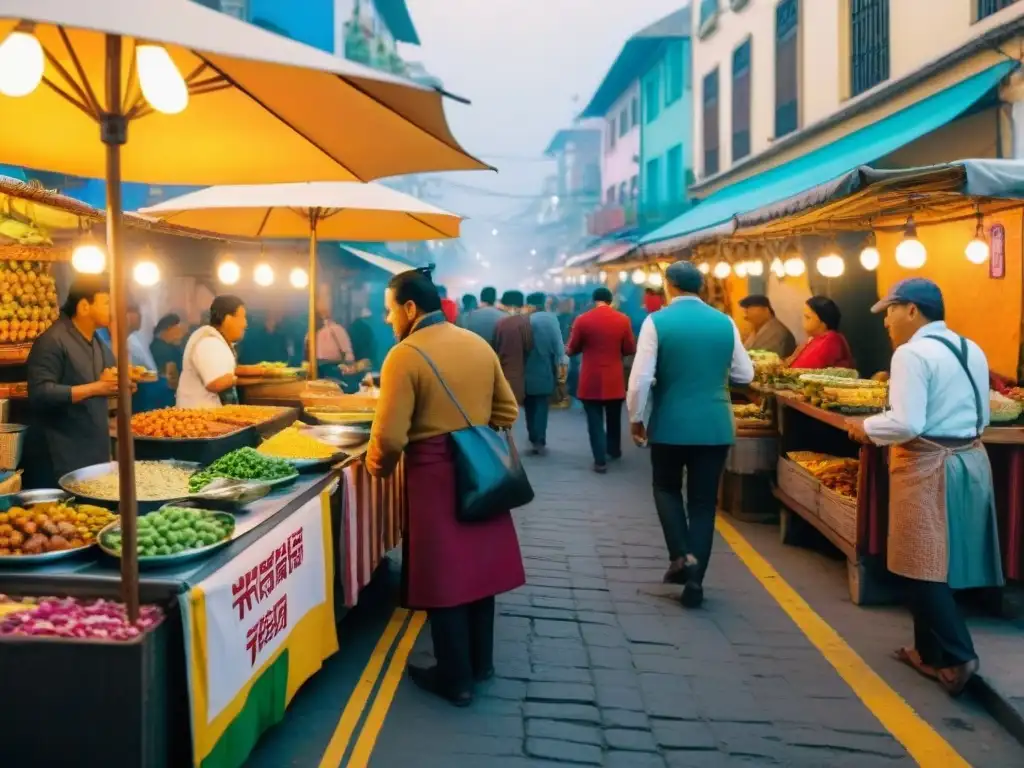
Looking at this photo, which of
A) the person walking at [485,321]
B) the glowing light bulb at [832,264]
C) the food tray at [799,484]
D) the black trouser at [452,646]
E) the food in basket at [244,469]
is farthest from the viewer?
the person walking at [485,321]

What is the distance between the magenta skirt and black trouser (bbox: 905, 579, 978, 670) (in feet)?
7.84

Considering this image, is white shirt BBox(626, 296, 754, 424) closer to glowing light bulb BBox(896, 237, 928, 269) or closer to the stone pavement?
the stone pavement

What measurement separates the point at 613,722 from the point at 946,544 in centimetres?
206

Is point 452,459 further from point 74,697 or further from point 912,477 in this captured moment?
point 912,477

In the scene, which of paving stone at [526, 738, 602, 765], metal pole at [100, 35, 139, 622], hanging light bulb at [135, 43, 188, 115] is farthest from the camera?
paving stone at [526, 738, 602, 765]

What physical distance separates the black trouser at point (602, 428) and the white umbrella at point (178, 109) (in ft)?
19.3

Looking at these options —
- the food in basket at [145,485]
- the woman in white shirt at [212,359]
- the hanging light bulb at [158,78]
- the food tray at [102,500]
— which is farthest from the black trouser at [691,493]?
the hanging light bulb at [158,78]

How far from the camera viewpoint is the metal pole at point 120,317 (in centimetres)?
322

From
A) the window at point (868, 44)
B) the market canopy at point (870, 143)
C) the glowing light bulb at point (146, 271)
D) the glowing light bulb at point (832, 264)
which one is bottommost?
the glowing light bulb at point (146, 271)

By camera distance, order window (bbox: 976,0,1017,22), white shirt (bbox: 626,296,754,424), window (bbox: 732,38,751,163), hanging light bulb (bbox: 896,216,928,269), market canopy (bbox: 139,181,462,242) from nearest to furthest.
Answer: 1. white shirt (bbox: 626,296,754,424)
2. hanging light bulb (bbox: 896,216,928,269)
3. market canopy (bbox: 139,181,462,242)
4. window (bbox: 976,0,1017,22)
5. window (bbox: 732,38,751,163)

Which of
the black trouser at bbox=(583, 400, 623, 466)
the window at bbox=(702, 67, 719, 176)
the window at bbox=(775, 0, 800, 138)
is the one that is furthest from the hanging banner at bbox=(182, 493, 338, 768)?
the window at bbox=(702, 67, 719, 176)

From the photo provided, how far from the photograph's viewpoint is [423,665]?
194 inches

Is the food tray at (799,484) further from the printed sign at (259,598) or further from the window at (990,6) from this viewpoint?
the window at (990,6)

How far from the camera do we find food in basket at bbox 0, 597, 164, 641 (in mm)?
3178
